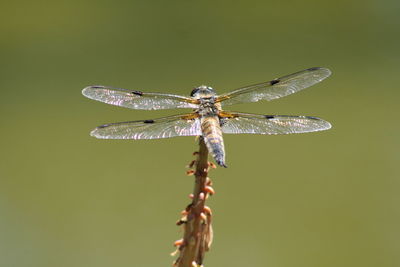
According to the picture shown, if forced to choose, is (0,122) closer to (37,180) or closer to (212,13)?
(37,180)

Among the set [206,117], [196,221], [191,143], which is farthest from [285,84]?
[191,143]

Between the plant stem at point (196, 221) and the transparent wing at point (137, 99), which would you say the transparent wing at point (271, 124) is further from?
the plant stem at point (196, 221)

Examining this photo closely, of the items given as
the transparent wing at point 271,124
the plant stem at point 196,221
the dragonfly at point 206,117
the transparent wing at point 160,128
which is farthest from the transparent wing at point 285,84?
the plant stem at point 196,221

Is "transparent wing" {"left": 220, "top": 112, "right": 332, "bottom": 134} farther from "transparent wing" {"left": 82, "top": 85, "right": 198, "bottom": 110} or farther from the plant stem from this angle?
the plant stem

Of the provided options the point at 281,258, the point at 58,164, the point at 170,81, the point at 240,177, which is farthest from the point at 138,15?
the point at 281,258

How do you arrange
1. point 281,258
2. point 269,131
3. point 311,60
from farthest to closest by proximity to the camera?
point 311,60 → point 281,258 → point 269,131

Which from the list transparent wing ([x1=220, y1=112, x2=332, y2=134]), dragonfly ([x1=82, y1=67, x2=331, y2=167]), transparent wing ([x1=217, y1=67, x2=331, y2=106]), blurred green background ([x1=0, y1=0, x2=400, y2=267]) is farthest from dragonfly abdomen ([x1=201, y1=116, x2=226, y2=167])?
blurred green background ([x1=0, y1=0, x2=400, y2=267])
